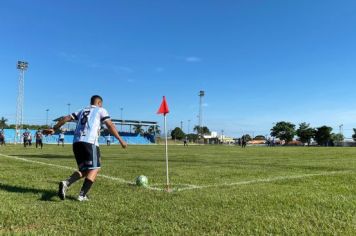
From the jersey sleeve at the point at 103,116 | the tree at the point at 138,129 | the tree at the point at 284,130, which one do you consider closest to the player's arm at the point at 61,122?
the jersey sleeve at the point at 103,116

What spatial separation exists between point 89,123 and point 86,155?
629 mm

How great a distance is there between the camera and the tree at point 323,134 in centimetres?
13602

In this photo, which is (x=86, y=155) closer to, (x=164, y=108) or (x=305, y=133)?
(x=164, y=108)

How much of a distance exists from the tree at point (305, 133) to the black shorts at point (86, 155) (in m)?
Answer: 140

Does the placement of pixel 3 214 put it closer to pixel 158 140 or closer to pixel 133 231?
pixel 133 231

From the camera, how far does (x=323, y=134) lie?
13838 centimetres

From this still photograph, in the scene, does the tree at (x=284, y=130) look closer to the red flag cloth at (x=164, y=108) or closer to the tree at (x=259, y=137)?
the tree at (x=259, y=137)

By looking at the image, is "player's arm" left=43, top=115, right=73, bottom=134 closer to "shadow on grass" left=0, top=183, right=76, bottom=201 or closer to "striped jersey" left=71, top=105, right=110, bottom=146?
"striped jersey" left=71, top=105, right=110, bottom=146

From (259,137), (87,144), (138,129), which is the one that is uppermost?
(138,129)

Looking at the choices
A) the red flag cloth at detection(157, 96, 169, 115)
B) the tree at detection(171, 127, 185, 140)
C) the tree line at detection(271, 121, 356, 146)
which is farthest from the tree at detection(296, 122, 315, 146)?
the red flag cloth at detection(157, 96, 169, 115)

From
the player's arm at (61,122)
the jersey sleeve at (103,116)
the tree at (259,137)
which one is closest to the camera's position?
the jersey sleeve at (103,116)

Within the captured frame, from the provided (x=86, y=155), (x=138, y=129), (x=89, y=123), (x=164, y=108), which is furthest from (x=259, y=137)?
(x=86, y=155)

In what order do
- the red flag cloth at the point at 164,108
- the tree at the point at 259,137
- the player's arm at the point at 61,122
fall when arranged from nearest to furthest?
the player's arm at the point at 61,122 < the red flag cloth at the point at 164,108 < the tree at the point at 259,137

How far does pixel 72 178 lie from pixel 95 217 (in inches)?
79.5
